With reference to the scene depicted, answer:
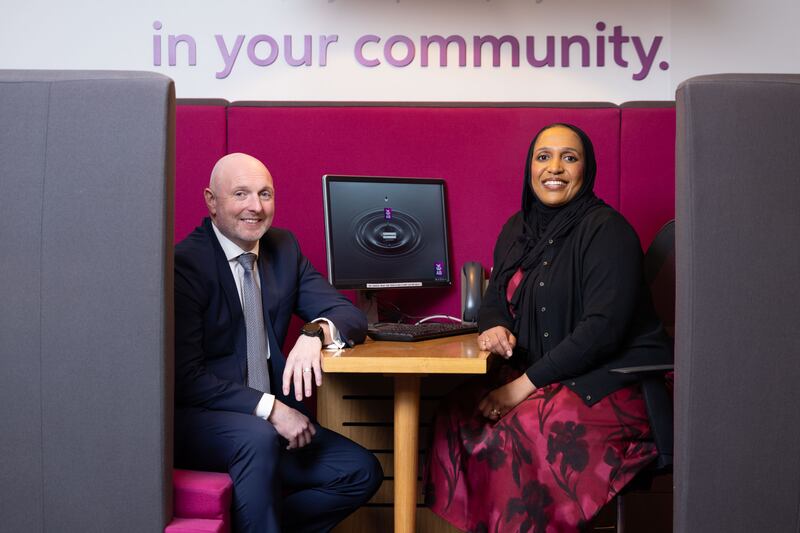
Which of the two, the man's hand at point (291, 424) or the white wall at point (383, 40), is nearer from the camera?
the man's hand at point (291, 424)

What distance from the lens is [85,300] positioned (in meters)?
1.76

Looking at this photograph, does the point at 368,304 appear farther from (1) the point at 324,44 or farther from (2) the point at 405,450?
(1) the point at 324,44

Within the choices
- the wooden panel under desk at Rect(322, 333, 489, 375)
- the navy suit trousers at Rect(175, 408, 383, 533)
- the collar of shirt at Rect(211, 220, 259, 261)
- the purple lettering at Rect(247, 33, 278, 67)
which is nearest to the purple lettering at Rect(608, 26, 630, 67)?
the purple lettering at Rect(247, 33, 278, 67)

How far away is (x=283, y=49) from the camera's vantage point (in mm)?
3752

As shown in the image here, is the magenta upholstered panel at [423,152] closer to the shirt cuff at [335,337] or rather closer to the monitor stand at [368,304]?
the monitor stand at [368,304]

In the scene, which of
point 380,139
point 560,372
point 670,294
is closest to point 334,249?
point 380,139

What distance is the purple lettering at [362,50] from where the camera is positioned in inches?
148

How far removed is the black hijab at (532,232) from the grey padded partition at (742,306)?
86 cm

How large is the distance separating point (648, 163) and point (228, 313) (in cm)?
180

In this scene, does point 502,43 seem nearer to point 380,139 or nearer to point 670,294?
point 380,139

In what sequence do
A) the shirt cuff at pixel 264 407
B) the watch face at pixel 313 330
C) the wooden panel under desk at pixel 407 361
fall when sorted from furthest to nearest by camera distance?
the watch face at pixel 313 330, the shirt cuff at pixel 264 407, the wooden panel under desk at pixel 407 361

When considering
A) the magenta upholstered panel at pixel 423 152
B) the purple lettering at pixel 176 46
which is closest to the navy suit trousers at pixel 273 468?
the magenta upholstered panel at pixel 423 152

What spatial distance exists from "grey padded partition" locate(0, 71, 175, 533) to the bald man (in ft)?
1.19

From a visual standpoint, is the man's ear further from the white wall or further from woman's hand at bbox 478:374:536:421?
the white wall
